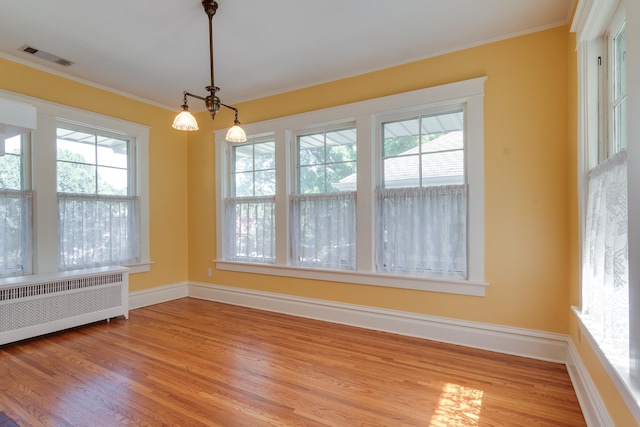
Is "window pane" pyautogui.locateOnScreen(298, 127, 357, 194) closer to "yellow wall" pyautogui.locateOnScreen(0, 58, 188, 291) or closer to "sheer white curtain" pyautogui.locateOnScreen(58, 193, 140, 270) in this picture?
"yellow wall" pyautogui.locateOnScreen(0, 58, 188, 291)

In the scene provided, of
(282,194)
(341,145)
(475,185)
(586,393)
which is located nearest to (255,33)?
(341,145)

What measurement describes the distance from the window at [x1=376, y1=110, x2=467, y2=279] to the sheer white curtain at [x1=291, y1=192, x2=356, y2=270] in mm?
360

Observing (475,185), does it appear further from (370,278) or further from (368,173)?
(370,278)

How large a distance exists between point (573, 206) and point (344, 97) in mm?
2517

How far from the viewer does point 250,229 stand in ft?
15.2

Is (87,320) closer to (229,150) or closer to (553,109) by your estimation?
(229,150)

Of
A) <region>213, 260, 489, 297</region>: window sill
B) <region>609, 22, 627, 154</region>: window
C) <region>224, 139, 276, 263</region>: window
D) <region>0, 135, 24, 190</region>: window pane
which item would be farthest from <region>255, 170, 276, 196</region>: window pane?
<region>609, 22, 627, 154</region>: window

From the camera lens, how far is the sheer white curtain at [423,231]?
3.26 m

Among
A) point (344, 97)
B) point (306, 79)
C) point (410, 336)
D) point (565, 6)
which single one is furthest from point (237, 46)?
point (410, 336)

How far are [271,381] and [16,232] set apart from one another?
320cm

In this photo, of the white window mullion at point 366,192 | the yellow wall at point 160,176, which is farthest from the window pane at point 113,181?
the white window mullion at point 366,192

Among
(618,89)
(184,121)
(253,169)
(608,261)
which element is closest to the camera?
(608,261)

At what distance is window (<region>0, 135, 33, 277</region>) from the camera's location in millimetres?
3426

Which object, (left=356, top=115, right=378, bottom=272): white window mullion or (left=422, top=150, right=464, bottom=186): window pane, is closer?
(left=422, top=150, right=464, bottom=186): window pane
